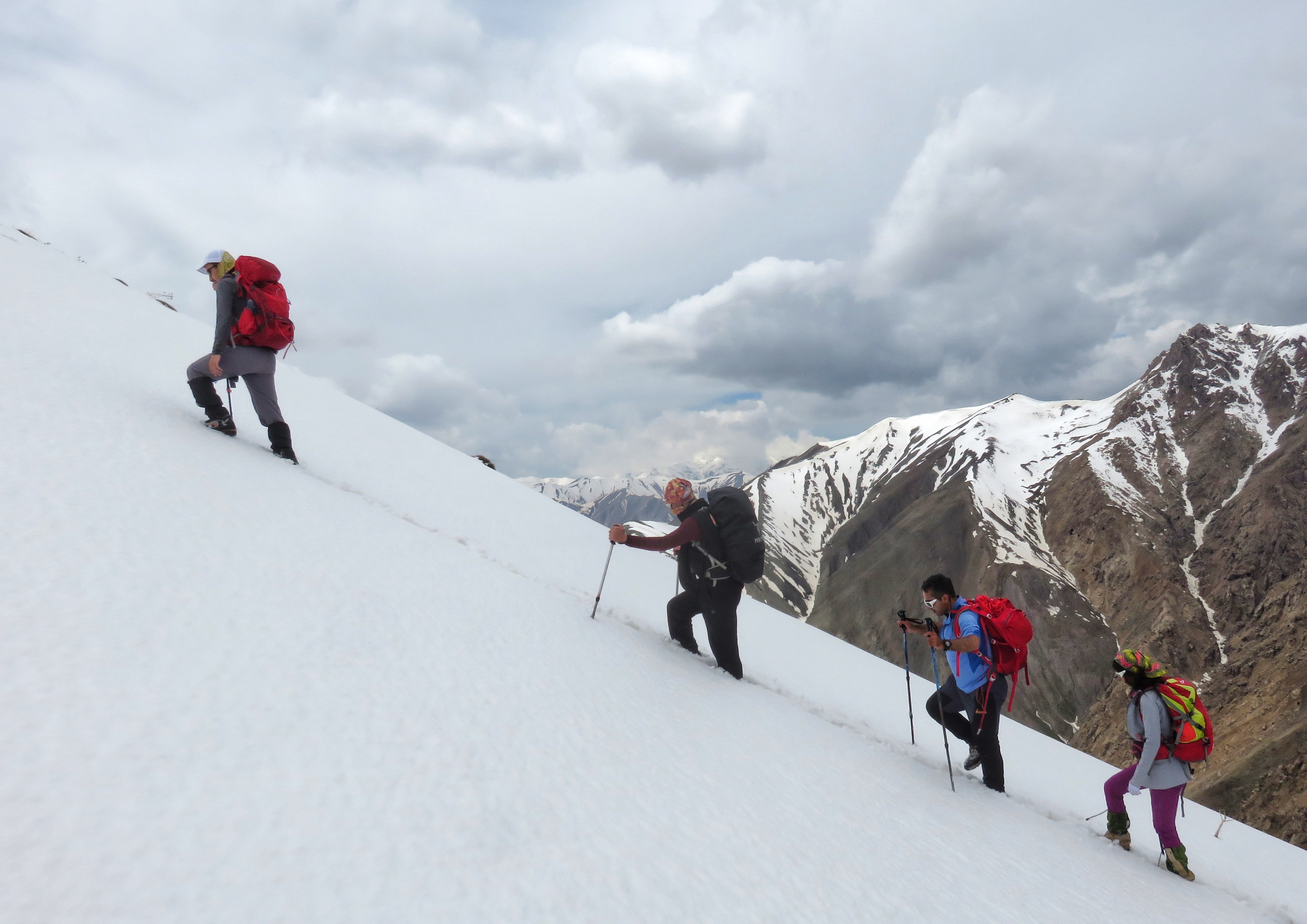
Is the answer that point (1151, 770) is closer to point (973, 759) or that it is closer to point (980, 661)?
point (973, 759)

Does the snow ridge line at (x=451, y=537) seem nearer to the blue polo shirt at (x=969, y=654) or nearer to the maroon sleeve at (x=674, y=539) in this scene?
the maroon sleeve at (x=674, y=539)

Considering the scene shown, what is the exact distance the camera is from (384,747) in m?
3.02

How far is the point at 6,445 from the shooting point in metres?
4.54

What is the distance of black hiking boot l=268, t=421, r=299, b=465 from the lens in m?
7.66

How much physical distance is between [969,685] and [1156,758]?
202cm

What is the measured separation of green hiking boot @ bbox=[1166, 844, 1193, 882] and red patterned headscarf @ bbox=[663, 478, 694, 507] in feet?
19.5

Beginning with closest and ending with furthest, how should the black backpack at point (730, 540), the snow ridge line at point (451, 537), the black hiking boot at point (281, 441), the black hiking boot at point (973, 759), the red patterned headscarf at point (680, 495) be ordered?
the black hiking boot at point (973, 759) → the black backpack at point (730, 540) → the snow ridge line at point (451, 537) → the red patterned headscarf at point (680, 495) → the black hiking boot at point (281, 441)

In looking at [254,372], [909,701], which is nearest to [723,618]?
[909,701]

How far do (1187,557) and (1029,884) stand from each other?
16979cm

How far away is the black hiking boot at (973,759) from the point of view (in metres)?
6.79

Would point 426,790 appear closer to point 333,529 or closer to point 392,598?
point 392,598

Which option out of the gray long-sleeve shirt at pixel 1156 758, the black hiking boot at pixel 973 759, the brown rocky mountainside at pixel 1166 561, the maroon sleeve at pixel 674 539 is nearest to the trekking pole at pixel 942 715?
the black hiking boot at pixel 973 759

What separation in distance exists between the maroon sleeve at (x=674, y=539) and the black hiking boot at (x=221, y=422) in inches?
195

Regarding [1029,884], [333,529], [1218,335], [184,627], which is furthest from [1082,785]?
[1218,335]
